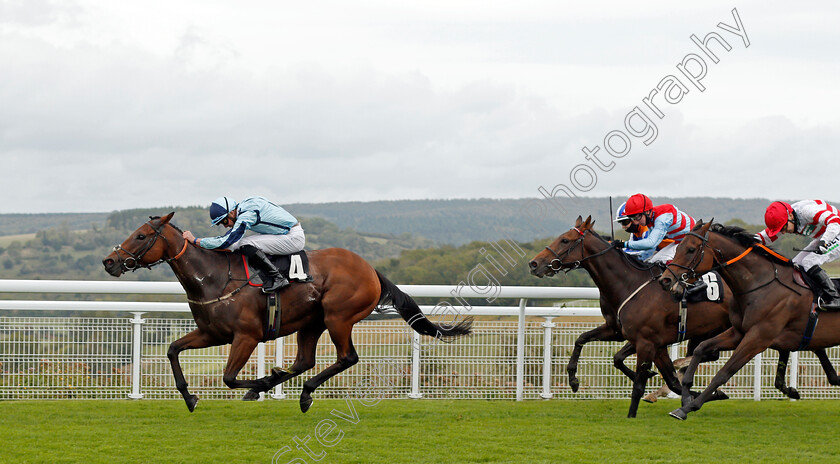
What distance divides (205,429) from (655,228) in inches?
150

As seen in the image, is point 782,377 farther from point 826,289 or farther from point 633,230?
point 633,230

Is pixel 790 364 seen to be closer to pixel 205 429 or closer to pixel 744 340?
pixel 744 340

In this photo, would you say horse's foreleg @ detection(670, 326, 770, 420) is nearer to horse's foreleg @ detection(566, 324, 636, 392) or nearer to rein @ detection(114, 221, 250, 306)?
horse's foreleg @ detection(566, 324, 636, 392)

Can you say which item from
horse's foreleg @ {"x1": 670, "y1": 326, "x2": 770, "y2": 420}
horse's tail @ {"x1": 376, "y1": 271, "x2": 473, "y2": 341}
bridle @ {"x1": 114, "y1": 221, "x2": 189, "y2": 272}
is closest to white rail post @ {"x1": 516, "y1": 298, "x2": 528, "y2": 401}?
horse's tail @ {"x1": 376, "y1": 271, "x2": 473, "y2": 341}

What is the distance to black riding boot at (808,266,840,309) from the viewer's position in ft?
21.9

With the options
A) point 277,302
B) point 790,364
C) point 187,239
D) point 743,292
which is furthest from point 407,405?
point 790,364

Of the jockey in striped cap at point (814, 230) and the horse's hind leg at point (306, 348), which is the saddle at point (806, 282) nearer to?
the jockey in striped cap at point (814, 230)

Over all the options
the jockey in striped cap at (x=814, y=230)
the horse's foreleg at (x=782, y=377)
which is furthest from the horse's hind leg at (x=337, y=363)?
the horse's foreleg at (x=782, y=377)

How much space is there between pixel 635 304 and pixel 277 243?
278 centimetres

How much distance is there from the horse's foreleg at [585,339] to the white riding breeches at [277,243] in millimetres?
2489

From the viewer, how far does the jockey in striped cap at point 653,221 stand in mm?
7441

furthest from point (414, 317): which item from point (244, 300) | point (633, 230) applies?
point (633, 230)

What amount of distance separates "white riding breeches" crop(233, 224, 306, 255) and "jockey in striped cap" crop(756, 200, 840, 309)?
3.38 meters

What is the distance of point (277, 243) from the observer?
6879 millimetres
